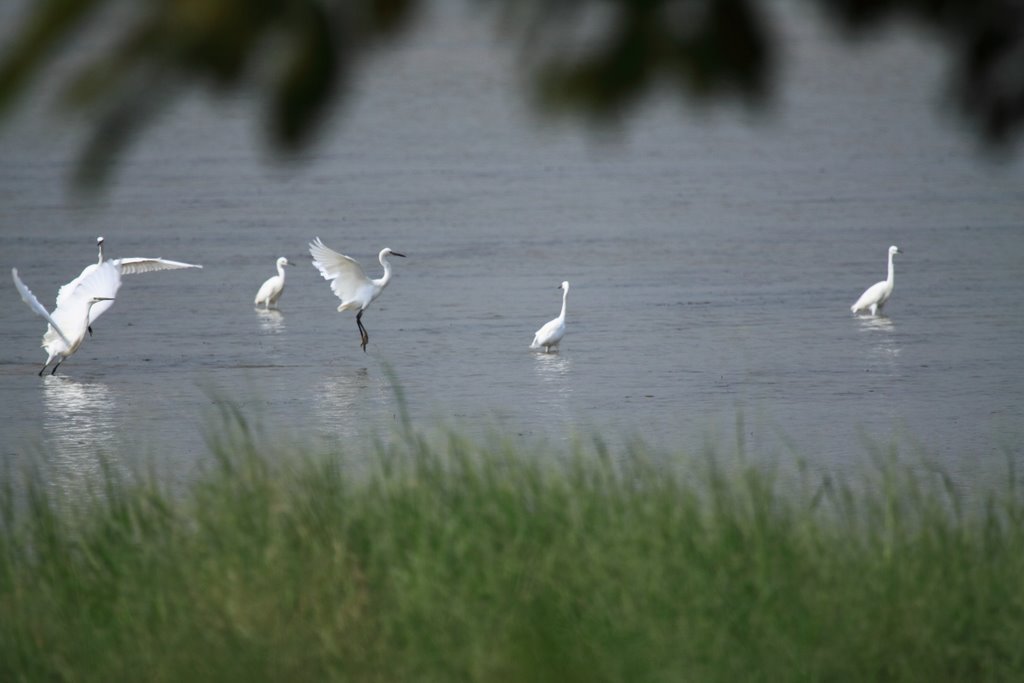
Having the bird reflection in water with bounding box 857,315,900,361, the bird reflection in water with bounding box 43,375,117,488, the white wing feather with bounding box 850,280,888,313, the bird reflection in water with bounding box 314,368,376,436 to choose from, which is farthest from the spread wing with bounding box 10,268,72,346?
the white wing feather with bounding box 850,280,888,313

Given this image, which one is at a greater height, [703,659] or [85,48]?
[85,48]

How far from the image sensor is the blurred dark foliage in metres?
1.39

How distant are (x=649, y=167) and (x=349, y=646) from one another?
85.4 feet

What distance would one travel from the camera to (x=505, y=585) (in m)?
4.56

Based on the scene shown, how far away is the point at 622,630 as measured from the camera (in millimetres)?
4316

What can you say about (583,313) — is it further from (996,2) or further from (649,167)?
(649,167)

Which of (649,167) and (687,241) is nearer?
(687,241)

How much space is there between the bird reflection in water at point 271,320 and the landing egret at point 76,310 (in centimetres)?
151

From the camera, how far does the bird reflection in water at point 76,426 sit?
345 inches

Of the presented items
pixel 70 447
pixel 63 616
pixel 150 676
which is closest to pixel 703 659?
pixel 150 676

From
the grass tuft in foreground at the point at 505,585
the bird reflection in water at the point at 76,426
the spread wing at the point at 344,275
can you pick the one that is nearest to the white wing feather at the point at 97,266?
the bird reflection in water at the point at 76,426

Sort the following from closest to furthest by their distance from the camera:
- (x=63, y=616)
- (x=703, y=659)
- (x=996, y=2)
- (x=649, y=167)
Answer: (x=996, y=2)
(x=703, y=659)
(x=63, y=616)
(x=649, y=167)

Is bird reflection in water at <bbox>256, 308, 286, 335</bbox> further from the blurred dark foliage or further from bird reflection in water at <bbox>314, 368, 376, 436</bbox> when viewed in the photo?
the blurred dark foliage

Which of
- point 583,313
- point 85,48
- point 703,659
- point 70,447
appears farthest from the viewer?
point 583,313
